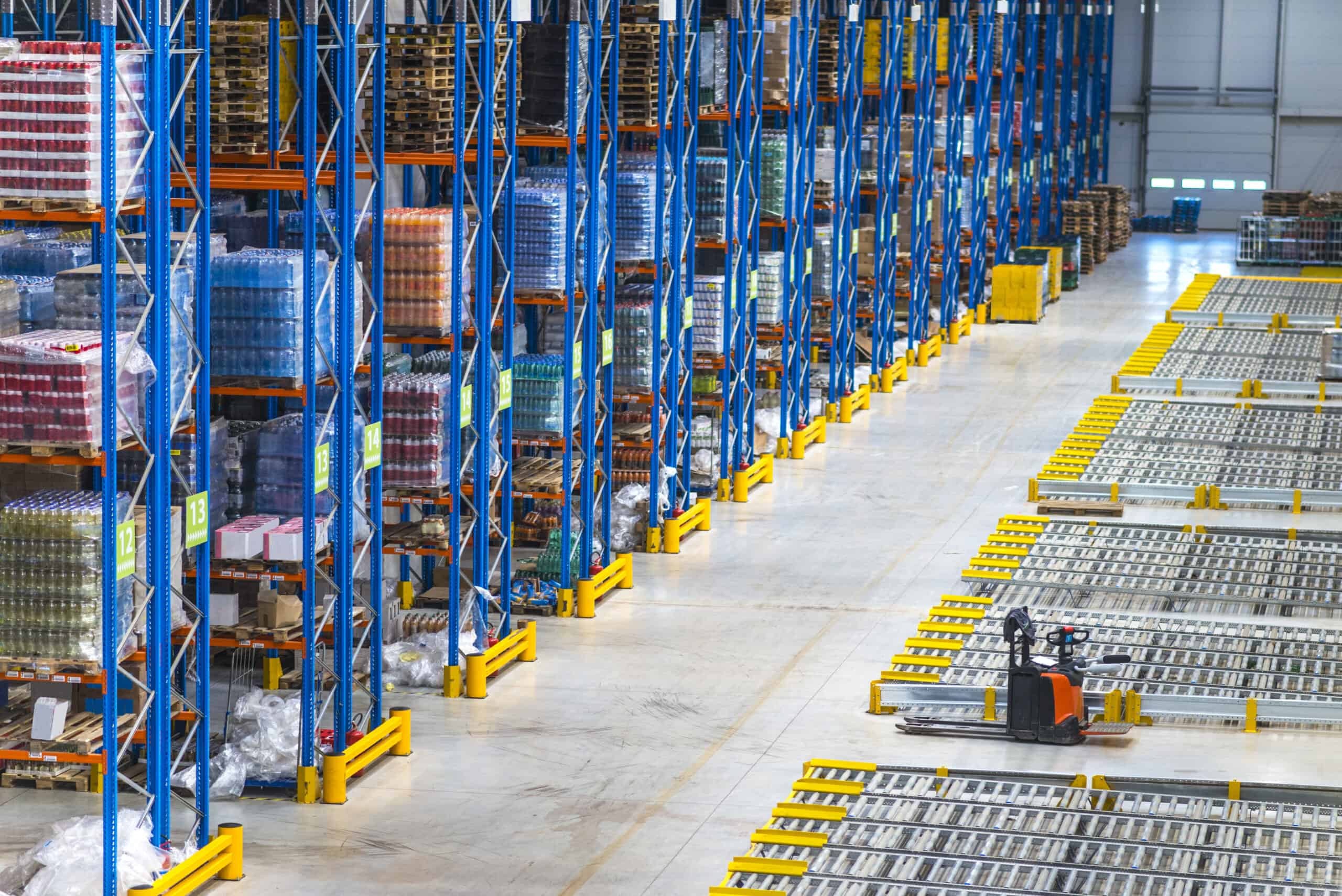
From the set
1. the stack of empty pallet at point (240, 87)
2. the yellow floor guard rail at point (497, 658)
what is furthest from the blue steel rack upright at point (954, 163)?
the stack of empty pallet at point (240, 87)

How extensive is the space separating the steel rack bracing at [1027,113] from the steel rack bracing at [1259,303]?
3.02 metres

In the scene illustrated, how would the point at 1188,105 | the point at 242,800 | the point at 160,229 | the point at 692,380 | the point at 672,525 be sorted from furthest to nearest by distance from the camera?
the point at 1188,105 → the point at 692,380 → the point at 672,525 → the point at 242,800 → the point at 160,229

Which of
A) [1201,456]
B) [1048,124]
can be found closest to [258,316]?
[1201,456]

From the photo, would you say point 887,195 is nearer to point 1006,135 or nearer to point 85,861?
point 1006,135

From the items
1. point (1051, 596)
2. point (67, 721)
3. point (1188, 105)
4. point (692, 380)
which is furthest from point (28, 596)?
point (1188, 105)

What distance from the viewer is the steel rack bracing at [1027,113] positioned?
33781 mm

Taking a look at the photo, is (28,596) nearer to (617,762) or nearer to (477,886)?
(477,886)

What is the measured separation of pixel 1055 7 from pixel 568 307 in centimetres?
2468

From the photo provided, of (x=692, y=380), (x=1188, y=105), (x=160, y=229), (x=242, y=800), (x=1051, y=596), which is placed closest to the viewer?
(x=160, y=229)

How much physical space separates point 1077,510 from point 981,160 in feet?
40.6

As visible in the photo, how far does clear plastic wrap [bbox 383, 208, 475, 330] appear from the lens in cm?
1230

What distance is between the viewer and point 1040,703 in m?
12.1

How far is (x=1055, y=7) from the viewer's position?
36688 millimetres

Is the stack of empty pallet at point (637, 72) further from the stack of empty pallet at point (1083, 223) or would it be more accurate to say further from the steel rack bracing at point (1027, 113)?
the stack of empty pallet at point (1083, 223)
